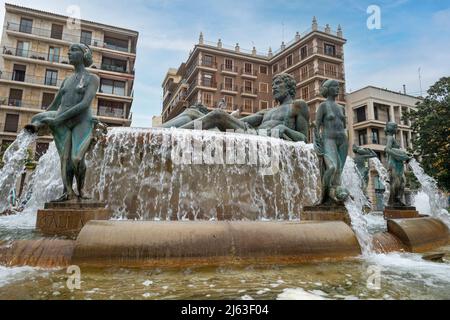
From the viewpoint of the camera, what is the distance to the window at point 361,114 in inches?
1457

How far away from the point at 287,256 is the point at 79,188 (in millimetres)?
3062

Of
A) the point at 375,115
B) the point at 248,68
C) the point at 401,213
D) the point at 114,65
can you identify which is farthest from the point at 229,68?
the point at 401,213

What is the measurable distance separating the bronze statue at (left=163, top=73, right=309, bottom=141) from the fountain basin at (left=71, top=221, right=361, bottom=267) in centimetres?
456

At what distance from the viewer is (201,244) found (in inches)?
117

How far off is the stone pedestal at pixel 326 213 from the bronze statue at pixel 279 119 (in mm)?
Answer: 3096

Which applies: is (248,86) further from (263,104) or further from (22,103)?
(22,103)

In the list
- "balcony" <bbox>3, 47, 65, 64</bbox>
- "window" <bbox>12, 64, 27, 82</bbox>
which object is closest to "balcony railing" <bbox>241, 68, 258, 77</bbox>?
"balcony" <bbox>3, 47, 65, 64</bbox>

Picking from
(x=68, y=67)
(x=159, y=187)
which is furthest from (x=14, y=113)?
(x=159, y=187)

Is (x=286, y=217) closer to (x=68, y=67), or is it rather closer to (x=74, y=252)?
(x=74, y=252)

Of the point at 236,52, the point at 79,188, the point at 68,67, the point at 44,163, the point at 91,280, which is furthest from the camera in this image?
the point at 236,52

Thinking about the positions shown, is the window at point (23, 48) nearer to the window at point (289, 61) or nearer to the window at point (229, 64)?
the window at point (229, 64)

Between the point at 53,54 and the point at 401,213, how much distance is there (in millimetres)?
39062

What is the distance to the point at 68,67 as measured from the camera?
33875mm

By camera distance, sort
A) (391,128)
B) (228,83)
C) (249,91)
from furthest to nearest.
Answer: (249,91) → (228,83) → (391,128)
